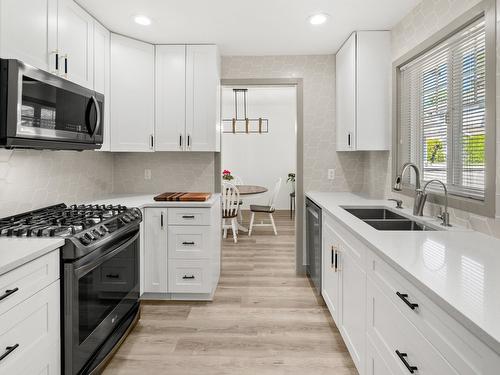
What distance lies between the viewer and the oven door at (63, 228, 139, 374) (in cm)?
167

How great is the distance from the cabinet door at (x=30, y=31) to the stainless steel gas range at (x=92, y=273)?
918 millimetres

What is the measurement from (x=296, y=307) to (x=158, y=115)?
2.16m

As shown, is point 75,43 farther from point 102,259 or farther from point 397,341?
point 397,341

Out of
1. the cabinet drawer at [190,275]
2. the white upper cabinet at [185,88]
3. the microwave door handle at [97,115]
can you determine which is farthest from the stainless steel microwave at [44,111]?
the cabinet drawer at [190,275]

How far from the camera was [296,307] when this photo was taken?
2.92 metres

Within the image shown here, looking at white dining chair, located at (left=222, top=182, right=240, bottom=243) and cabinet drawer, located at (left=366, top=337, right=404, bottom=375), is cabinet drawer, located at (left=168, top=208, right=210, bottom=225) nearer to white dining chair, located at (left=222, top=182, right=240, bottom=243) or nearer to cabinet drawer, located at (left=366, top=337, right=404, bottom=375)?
cabinet drawer, located at (left=366, top=337, right=404, bottom=375)

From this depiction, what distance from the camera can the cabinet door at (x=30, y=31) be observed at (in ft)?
5.71

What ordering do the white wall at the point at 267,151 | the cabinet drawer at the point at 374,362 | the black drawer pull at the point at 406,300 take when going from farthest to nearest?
the white wall at the point at 267,151 < the cabinet drawer at the point at 374,362 < the black drawer pull at the point at 406,300

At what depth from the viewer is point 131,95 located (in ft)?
10.3

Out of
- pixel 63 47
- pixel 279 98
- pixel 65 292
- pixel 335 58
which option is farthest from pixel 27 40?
pixel 279 98

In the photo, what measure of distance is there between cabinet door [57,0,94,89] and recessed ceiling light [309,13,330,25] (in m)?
1.73

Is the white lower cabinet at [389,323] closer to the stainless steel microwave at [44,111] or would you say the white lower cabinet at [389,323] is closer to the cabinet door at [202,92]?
the cabinet door at [202,92]

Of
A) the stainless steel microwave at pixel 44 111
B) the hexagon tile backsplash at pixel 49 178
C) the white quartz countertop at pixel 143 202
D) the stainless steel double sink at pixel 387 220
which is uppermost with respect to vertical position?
the stainless steel microwave at pixel 44 111

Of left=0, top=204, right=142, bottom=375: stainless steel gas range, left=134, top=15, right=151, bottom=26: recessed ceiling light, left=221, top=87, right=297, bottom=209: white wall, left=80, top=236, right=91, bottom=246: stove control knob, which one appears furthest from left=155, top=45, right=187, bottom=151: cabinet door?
left=221, top=87, right=297, bottom=209: white wall
